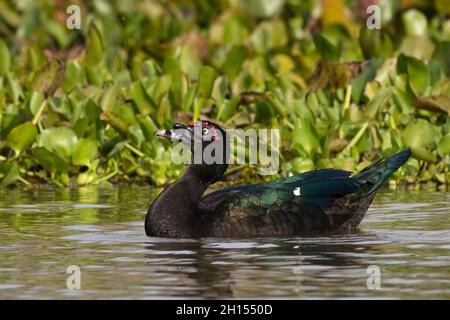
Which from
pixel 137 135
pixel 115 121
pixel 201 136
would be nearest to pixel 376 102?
pixel 137 135

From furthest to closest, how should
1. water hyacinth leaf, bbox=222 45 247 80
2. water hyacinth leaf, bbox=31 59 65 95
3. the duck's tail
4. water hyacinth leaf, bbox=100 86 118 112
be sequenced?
1. water hyacinth leaf, bbox=222 45 247 80
2. water hyacinth leaf, bbox=31 59 65 95
3. water hyacinth leaf, bbox=100 86 118 112
4. the duck's tail

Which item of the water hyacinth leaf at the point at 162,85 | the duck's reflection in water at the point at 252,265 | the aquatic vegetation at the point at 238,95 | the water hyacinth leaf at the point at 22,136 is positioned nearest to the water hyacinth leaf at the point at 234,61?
the aquatic vegetation at the point at 238,95

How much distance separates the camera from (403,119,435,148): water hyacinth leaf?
13609mm

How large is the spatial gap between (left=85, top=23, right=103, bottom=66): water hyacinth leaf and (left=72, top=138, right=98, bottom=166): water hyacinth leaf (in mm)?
3419

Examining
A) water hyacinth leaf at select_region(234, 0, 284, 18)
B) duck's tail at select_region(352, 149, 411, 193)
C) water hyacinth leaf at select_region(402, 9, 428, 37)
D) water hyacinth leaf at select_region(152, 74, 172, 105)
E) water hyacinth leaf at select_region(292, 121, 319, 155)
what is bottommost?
duck's tail at select_region(352, 149, 411, 193)

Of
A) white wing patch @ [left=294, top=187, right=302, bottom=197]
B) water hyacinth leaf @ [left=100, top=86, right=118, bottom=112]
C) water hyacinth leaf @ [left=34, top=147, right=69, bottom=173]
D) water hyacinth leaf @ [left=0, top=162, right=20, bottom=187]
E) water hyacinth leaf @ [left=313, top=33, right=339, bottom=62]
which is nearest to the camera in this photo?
white wing patch @ [left=294, top=187, right=302, bottom=197]

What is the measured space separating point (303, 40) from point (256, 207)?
8.03 metres

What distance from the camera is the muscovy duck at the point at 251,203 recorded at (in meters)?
9.98

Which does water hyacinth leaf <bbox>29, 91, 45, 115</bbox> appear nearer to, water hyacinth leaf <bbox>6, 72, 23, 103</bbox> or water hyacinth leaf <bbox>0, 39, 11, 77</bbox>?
water hyacinth leaf <bbox>6, 72, 23, 103</bbox>

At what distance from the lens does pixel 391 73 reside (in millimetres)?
15148

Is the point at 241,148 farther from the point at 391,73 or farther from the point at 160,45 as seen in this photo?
the point at 160,45

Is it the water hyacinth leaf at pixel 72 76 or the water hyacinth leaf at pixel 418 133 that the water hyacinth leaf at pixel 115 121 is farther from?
the water hyacinth leaf at pixel 418 133

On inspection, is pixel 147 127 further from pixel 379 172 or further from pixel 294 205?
pixel 294 205

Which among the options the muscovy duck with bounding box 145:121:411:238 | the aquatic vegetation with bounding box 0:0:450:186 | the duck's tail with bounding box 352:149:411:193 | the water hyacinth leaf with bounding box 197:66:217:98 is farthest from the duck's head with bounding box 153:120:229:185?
the water hyacinth leaf with bounding box 197:66:217:98
